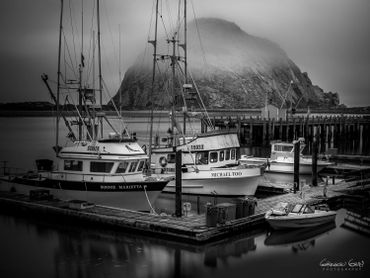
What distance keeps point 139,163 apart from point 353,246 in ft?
36.8

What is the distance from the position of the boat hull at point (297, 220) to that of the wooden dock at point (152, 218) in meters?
0.69

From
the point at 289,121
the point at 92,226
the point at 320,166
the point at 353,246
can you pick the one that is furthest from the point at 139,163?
the point at 289,121

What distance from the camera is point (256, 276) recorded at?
17.3m

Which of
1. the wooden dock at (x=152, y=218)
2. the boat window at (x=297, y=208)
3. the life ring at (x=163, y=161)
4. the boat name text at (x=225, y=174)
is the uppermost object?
the life ring at (x=163, y=161)

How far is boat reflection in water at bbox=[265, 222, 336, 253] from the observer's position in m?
20.5

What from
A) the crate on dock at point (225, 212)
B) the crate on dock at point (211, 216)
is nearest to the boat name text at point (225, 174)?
the crate on dock at point (225, 212)

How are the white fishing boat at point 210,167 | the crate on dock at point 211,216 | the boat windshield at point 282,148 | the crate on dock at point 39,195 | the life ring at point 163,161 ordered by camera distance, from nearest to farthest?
the crate on dock at point 211,216 < the crate on dock at point 39,195 < the white fishing boat at point 210,167 < the life ring at point 163,161 < the boat windshield at point 282,148

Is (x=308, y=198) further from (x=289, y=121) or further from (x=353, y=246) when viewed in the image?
(x=289, y=121)

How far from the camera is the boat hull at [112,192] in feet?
78.7

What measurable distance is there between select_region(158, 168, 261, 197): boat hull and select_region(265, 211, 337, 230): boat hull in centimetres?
685

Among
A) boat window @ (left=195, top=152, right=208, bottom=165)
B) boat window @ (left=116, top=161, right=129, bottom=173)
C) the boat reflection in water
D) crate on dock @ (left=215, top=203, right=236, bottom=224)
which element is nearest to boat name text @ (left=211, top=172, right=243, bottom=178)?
boat window @ (left=195, top=152, right=208, bottom=165)

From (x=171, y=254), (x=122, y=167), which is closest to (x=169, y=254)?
(x=171, y=254)

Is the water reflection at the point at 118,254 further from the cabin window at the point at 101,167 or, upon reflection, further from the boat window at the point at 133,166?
the boat window at the point at 133,166

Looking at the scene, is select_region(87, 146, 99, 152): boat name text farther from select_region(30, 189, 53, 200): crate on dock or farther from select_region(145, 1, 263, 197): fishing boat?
select_region(145, 1, 263, 197): fishing boat
